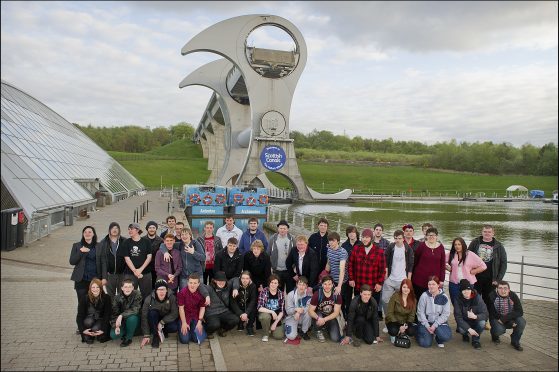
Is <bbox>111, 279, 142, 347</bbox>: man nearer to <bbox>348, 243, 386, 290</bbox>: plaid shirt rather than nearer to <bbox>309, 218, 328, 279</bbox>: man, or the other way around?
<bbox>309, 218, 328, 279</bbox>: man

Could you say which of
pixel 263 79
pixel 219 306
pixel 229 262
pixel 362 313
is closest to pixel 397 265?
pixel 362 313

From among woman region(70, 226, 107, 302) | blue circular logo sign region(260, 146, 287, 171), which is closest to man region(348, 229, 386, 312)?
woman region(70, 226, 107, 302)

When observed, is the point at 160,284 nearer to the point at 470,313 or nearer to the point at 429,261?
the point at 429,261

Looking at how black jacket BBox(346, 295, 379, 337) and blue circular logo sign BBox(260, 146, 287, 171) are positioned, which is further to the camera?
blue circular logo sign BBox(260, 146, 287, 171)

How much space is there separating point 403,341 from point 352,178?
3392 inches

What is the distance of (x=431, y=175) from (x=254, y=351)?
336 feet

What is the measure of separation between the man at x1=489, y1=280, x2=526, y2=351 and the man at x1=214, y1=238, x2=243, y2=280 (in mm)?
3964

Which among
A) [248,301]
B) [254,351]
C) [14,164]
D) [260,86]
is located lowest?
[254,351]

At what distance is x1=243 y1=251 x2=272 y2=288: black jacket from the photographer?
24.0 feet

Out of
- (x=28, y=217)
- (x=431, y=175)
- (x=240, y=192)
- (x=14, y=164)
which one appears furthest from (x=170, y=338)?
(x=431, y=175)

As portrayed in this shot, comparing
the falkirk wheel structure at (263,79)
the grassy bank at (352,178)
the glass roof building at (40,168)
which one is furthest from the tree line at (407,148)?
the glass roof building at (40,168)

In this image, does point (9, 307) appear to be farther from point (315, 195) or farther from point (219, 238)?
point (315, 195)

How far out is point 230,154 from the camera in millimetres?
48906

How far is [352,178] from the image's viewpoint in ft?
300
